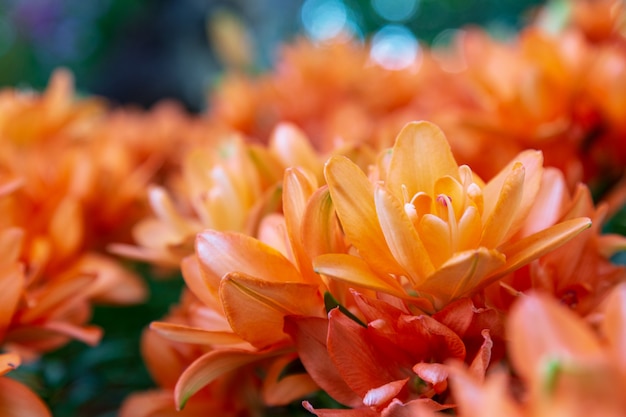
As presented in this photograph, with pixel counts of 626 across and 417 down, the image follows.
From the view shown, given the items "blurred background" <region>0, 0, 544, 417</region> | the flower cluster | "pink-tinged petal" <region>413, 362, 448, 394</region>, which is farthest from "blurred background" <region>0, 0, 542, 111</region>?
"pink-tinged petal" <region>413, 362, 448, 394</region>

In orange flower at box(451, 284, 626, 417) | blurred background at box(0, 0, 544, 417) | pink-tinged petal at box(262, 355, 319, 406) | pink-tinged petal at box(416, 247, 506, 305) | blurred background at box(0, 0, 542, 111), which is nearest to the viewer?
orange flower at box(451, 284, 626, 417)

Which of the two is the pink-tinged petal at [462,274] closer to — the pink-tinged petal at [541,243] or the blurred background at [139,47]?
the pink-tinged petal at [541,243]

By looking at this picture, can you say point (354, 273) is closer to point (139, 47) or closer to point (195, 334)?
point (195, 334)

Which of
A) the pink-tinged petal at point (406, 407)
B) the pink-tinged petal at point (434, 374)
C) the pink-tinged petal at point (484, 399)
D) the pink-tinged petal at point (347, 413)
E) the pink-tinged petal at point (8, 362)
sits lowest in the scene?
the pink-tinged petal at point (347, 413)

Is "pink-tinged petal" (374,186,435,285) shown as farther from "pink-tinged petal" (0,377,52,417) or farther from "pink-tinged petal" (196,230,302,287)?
"pink-tinged petal" (0,377,52,417)

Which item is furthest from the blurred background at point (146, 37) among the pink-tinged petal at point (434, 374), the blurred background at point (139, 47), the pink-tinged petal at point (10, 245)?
the pink-tinged petal at point (434, 374)
